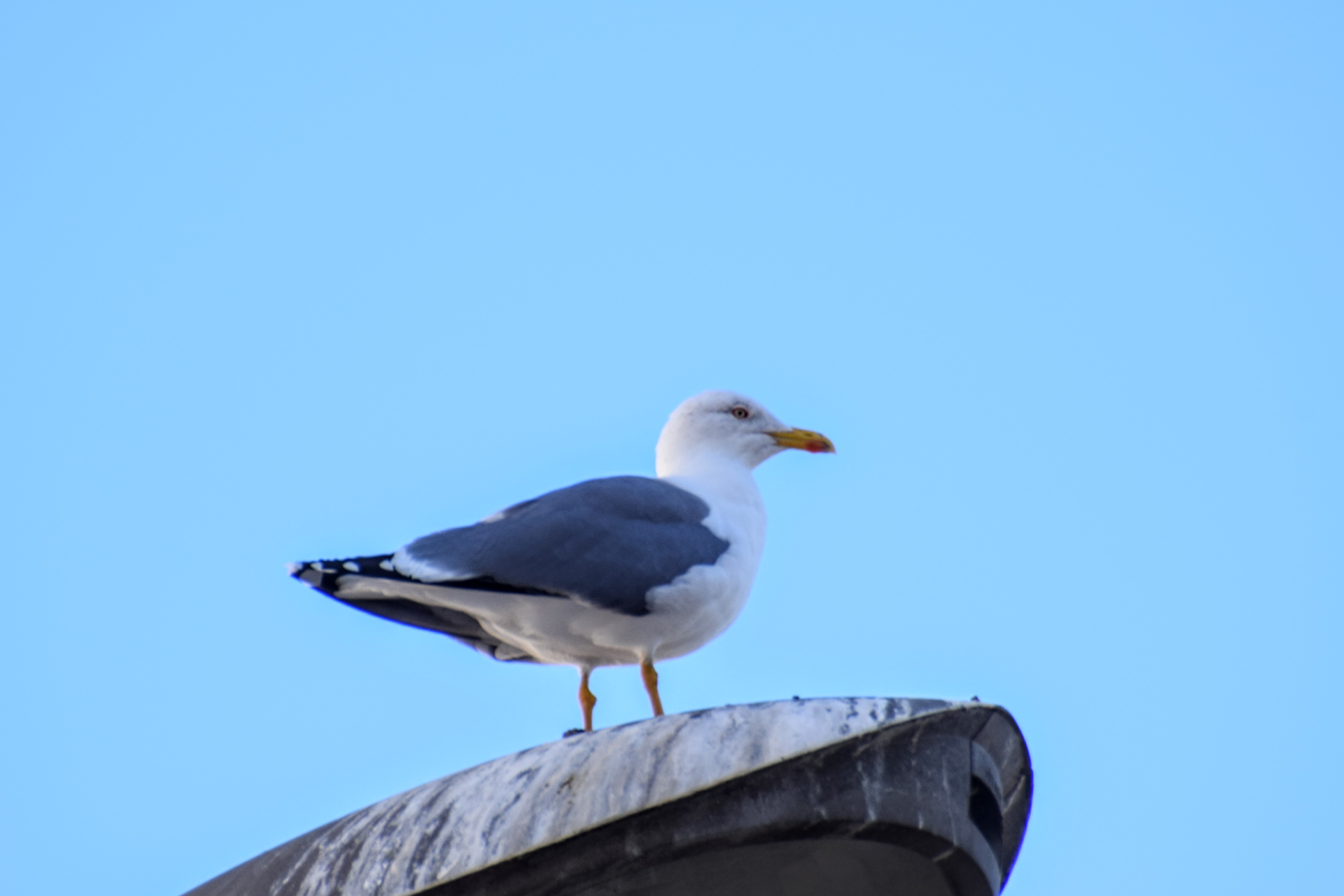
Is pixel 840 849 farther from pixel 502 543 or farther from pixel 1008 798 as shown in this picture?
pixel 502 543

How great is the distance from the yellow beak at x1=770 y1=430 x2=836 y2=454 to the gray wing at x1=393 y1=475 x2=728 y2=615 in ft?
3.91

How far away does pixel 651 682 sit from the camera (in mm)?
5199

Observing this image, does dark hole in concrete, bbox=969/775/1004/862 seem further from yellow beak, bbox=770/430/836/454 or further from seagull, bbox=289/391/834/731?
yellow beak, bbox=770/430/836/454

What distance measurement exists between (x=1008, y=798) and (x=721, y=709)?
0.84 m

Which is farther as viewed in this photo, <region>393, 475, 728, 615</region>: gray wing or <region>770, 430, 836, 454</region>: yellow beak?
<region>770, 430, 836, 454</region>: yellow beak

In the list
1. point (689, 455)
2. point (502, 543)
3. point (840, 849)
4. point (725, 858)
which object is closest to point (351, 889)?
point (725, 858)

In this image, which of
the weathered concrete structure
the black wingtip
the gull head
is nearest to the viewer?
the weathered concrete structure

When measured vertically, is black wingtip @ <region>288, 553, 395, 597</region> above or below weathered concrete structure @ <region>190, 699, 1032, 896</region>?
above

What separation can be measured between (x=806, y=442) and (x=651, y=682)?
1.63m

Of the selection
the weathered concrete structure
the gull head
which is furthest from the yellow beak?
the weathered concrete structure

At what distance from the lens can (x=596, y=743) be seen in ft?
11.4

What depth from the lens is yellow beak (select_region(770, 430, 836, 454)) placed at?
6449 millimetres

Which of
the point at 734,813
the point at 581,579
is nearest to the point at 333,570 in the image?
the point at 581,579

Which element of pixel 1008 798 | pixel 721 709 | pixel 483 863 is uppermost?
pixel 721 709
